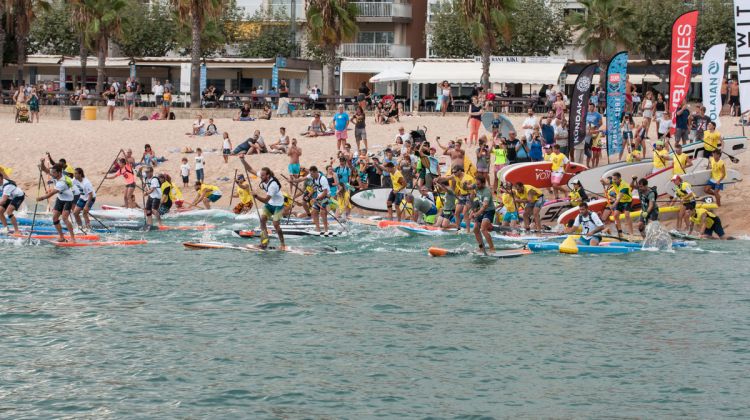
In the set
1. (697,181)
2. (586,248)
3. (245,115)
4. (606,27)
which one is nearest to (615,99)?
(697,181)

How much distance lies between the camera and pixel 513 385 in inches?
581

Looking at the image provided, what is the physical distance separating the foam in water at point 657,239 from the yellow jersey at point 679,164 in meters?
3.25

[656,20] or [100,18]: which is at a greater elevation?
[656,20]

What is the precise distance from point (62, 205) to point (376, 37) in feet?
146

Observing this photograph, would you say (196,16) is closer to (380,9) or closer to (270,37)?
(270,37)

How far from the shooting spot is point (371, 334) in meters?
17.3

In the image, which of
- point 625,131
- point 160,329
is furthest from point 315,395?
point 625,131

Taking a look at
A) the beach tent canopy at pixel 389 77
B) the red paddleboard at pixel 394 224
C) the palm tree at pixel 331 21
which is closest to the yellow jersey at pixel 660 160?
the red paddleboard at pixel 394 224

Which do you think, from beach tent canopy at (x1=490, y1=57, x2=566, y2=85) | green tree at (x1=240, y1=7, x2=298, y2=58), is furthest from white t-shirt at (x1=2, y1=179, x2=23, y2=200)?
green tree at (x1=240, y1=7, x2=298, y2=58)

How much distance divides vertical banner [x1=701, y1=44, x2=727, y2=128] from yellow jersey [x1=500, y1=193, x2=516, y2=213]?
7.52m

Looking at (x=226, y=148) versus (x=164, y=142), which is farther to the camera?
(x=164, y=142)

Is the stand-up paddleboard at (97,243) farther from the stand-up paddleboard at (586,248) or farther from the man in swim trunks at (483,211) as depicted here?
the stand-up paddleboard at (586,248)

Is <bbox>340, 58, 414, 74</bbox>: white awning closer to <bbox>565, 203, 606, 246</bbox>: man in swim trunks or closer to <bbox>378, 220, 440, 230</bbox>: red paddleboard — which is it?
<bbox>378, 220, 440, 230</bbox>: red paddleboard

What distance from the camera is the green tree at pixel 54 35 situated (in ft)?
222
